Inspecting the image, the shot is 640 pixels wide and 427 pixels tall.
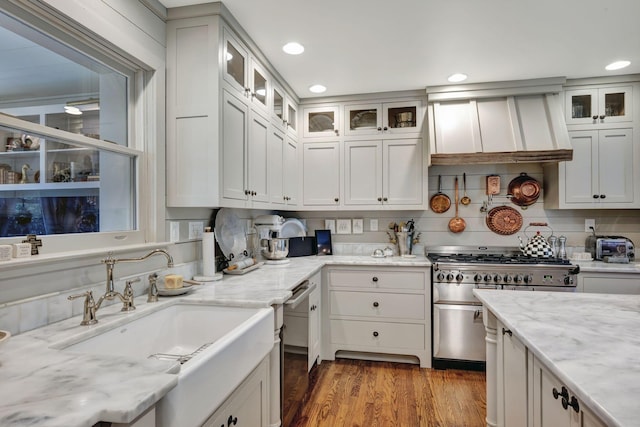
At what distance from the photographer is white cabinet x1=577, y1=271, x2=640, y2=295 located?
259 centimetres

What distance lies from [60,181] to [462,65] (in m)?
2.77

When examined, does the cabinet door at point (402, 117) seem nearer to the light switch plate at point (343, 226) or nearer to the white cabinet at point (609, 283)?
the light switch plate at point (343, 226)

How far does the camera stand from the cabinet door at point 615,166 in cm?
286

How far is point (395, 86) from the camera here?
308 centimetres

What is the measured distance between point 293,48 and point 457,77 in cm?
148

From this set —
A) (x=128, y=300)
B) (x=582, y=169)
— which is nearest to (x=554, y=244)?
(x=582, y=169)

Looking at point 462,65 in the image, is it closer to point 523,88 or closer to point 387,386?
point 523,88

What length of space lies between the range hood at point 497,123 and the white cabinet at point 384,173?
0.89 ft

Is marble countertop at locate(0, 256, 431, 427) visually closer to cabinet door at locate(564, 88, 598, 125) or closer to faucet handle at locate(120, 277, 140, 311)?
faucet handle at locate(120, 277, 140, 311)

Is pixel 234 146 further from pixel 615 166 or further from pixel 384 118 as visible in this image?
pixel 615 166

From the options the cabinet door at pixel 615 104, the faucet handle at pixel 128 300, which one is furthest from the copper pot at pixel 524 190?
the faucet handle at pixel 128 300

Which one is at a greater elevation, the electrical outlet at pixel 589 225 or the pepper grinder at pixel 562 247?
the electrical outlet at pixel 589 225

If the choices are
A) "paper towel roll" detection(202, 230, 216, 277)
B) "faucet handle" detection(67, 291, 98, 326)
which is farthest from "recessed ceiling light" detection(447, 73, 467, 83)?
"faucet handle" detection(67, 291, 98, 326)

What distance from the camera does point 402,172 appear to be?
3195 millimetres
